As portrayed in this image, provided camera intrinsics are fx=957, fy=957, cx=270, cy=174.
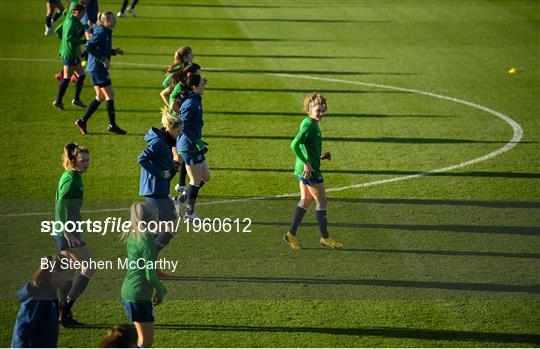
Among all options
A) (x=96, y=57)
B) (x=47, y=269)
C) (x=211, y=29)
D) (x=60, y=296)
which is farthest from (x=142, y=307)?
(x=211, y=29)

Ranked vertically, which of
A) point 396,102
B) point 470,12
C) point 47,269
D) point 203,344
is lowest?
point 203,344

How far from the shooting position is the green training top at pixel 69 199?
10724 mm

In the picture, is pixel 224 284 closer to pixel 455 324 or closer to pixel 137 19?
pixel 455 324

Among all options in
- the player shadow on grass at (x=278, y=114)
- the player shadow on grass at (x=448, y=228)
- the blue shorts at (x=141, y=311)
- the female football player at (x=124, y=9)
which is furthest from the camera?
the female football player at (x=124, y=9)

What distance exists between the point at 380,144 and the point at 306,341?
28.0 ft

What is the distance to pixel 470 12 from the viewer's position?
3397cm

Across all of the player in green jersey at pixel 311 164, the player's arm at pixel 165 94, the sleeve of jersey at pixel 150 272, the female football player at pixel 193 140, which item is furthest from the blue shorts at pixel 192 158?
the sleeve of jersey at pixel 150 272

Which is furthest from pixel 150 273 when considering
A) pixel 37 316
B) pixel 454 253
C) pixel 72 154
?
pixel 454 253

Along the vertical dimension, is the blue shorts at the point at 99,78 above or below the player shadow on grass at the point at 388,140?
above

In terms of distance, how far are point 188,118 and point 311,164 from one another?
84.1 inches

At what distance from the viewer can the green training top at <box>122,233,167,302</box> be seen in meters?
9.55

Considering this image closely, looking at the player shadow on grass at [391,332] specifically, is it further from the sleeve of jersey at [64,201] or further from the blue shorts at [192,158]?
the blue shorts at [192,158]

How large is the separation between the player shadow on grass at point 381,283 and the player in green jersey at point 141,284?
7.98 ft

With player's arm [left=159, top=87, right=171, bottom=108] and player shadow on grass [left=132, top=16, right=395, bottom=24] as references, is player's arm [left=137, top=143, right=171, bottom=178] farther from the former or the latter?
player shadow on grass [left=132, top=16, right=395, bottom=24]
